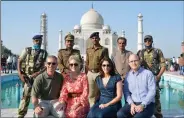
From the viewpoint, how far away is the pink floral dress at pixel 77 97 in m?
3.28

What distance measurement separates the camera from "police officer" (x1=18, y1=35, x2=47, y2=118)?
4124mm

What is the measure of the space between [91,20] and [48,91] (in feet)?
120

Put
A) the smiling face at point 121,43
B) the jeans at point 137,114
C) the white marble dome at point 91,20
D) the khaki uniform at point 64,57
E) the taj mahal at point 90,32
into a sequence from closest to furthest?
the jeans at point 137,114 → the smiling face at point 121,43 → the khaki uniform at point 64,57 → the taj mahal at point 90,32 → the white marble dome at point 91,20

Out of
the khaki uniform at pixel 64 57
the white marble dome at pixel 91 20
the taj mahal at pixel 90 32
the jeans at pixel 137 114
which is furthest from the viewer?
the white marble dome at pixel 91 20

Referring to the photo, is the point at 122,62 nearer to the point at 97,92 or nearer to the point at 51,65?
the point at 97,92

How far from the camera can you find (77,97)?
131 inches

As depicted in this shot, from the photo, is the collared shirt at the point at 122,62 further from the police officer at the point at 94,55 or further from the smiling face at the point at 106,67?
the smiling face at the point at 106,67

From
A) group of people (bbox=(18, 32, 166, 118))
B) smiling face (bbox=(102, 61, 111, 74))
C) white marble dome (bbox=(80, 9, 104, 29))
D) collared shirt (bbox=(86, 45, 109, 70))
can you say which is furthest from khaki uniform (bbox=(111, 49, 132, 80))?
white marble dome (bbox=(80, 9, 104, 29))

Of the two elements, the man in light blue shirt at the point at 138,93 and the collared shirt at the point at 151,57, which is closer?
the man in light blue shirt at the point at 138,93

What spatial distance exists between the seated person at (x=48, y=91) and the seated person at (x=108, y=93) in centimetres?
45

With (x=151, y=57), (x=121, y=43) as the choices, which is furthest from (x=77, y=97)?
(x=151, y=57)

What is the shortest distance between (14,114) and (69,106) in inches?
82.0

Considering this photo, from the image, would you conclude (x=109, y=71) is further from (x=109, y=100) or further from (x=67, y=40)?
(x=67, y=40)

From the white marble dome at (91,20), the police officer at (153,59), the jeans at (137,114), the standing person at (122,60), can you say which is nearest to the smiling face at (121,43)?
the standing person at (122,60)
